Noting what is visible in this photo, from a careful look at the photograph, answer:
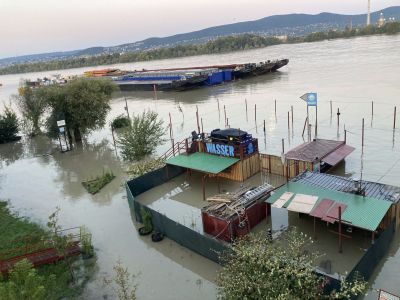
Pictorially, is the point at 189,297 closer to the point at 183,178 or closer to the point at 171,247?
the point at 171,247

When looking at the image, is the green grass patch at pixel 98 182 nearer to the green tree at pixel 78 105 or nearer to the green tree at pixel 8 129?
the green tree at pixel 78 105

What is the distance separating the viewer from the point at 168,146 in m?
29.1

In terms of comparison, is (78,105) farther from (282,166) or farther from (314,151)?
(314,151)

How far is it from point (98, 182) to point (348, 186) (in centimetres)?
1439

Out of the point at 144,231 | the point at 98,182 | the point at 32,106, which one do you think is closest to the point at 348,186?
the point at 144,231

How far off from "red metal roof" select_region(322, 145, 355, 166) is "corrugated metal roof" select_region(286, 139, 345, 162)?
0.16 m

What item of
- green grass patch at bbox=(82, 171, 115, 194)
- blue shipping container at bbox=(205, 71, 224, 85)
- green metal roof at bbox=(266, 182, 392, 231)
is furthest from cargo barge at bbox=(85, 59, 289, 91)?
green metal roof at bbox=(266, 182, 392, 231)

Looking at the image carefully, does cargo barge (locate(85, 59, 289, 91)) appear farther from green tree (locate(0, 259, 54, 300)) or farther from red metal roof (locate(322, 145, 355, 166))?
green tree (locate(0, 259, 54, 300))

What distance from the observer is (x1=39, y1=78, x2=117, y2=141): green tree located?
31609 mm

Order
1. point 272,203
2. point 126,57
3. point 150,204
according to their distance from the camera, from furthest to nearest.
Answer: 1. point 126,57
2. point 150,204
3. point 272,203

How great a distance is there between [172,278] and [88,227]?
6.33 metres

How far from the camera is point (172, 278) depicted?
1323cm

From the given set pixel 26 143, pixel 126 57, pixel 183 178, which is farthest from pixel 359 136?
pixel 126 57

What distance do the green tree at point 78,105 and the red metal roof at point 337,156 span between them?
66.4 feet
